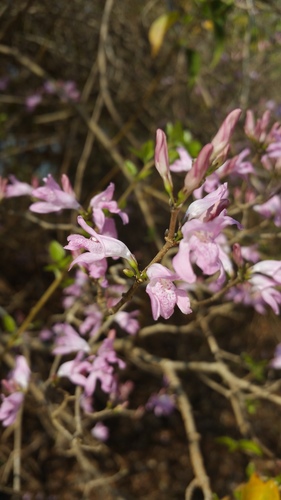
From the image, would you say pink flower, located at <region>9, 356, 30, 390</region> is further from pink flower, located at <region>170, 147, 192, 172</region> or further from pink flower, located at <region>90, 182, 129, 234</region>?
pink flower, located at <region>170, 147, 192, 172</region>

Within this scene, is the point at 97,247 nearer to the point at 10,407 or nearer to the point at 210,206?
the point at 210,206

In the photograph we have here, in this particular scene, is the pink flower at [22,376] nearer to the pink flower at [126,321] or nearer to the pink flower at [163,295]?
the pink flower at [126,321]

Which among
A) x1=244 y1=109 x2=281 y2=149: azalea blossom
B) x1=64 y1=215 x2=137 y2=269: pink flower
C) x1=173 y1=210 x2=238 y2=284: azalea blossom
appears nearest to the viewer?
x1=173 y1=210 x2=238 y2=284: azalea blossom

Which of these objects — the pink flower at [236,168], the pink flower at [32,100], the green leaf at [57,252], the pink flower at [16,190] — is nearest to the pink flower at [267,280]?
the pink flower at [236,168]

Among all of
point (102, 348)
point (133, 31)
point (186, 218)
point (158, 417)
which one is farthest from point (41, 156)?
point (186, 218)

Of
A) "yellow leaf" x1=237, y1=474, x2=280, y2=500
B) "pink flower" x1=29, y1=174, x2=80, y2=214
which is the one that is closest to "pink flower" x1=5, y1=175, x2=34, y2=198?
"pink flower" x1=29, y1=174, x2=80, y2=214

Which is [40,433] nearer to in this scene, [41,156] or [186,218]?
[41,156]
